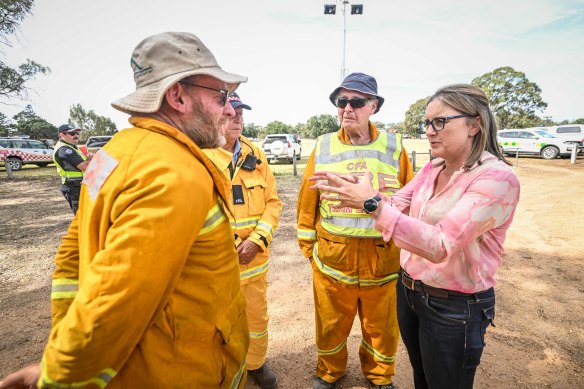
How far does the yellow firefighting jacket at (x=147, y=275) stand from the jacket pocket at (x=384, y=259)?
1.37 meters

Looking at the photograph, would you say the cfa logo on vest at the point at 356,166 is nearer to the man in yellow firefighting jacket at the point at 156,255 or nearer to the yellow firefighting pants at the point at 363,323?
the yellow firefighting pants at the point at 363,323

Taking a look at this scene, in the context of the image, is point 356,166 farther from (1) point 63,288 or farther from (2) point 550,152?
(2) point 550,152

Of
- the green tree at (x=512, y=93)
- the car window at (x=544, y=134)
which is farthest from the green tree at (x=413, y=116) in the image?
the car window at (x=544, y=134)

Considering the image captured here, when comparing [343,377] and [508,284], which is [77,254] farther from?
[508,284]

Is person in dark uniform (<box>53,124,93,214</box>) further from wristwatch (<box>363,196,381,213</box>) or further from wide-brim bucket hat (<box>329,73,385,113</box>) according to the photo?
wristwatch (<box>363,196,381,213</box>)

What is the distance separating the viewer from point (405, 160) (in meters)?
2.71

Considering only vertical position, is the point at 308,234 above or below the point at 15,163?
above

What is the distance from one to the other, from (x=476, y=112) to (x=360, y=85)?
111cm

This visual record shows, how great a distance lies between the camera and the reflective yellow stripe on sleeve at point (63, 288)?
4.29ft

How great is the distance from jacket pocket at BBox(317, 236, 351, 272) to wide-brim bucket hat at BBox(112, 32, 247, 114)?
160cm


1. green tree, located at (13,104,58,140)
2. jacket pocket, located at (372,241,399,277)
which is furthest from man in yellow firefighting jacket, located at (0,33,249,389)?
green tree, located at (13,104,58,140)

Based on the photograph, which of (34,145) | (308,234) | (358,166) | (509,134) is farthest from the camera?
(509,134)

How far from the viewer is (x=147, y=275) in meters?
0.94

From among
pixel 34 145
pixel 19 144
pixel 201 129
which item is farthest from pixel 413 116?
pixel 201 129
